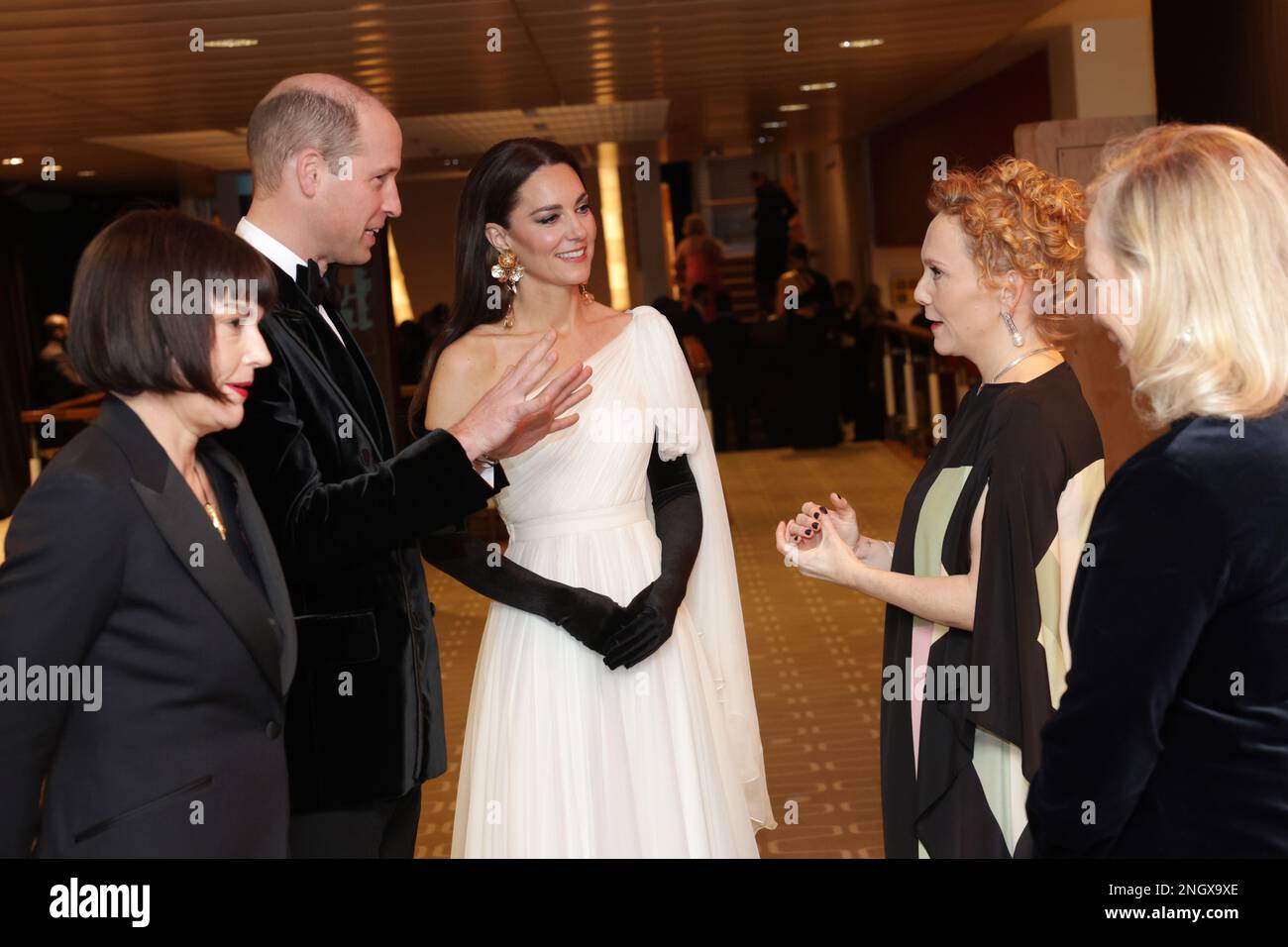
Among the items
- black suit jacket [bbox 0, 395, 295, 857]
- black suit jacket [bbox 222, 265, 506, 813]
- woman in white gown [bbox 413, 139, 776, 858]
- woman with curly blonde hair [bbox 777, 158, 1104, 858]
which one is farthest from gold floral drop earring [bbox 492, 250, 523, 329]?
black suit jacket [bbox 0, 395, 295, 857]

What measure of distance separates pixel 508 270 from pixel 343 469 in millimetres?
827

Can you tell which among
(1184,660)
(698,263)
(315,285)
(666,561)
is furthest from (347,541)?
(698,263)

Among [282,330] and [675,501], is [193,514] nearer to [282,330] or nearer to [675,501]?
[282,330]

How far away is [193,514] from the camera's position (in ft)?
5.80

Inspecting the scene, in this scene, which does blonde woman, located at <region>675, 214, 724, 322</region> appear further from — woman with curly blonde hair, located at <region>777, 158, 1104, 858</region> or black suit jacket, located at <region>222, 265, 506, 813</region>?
black suit jacket, located at <region>222, 265, 506, 813</region>

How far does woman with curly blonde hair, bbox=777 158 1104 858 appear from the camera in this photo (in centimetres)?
233

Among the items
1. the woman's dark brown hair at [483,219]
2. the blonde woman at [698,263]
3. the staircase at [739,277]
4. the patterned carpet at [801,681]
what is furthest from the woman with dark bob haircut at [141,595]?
the staircase at [739,277]

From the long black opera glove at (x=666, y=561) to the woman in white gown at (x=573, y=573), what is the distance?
1 centimetres

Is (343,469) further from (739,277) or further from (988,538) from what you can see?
(739,277)

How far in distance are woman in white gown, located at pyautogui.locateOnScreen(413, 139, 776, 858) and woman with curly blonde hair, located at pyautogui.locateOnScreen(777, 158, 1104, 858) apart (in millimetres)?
506

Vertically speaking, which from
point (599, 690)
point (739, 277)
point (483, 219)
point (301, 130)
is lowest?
point (599, 690)

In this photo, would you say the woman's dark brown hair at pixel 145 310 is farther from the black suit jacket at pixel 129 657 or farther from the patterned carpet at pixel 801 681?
the patterned carpet at pixel 801 681

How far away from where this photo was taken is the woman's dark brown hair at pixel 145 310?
173 cm

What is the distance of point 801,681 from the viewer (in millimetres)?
6203
